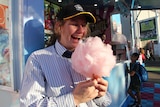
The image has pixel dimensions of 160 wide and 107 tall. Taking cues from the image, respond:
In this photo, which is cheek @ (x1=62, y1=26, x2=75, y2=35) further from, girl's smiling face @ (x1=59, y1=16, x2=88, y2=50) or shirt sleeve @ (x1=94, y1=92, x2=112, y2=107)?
shirt sleeve @ (x1=94, y1=92, x2=112, y2=107)

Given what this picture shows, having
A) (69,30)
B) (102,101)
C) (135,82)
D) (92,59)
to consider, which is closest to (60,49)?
(69,30)

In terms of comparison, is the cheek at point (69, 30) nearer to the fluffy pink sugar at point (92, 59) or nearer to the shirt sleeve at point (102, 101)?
the fluffy pink sugar at point (92, 59)

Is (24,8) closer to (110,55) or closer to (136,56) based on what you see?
(110,55)

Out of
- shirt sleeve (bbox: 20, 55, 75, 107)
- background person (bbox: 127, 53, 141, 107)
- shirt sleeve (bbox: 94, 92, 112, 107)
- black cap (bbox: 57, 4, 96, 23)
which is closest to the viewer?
shirt sleeve (bbox: 20, 55, 75, 107)

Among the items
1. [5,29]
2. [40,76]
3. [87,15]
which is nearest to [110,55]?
[87,15]

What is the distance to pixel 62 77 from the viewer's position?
3.58 feet

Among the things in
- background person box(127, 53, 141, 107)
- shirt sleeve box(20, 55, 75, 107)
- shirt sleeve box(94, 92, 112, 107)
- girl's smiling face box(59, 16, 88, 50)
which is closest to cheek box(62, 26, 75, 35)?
girl's smiling face box(59, 16, 88, 50)

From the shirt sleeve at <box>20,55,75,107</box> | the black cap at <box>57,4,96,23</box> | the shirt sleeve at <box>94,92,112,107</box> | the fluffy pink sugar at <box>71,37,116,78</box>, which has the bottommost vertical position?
the shirt sleeve at <box>94,92,112,107</box>

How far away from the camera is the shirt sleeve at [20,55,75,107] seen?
3.20 ft

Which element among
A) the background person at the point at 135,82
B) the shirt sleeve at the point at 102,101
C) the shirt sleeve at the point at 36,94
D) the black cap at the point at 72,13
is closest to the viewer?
the shirt sleeve at the point at 36,94

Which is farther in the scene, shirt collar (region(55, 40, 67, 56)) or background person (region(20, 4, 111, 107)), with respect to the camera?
shirt collar (region(55, 40, 67, 56))

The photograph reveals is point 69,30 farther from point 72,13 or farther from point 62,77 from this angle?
point 62,77

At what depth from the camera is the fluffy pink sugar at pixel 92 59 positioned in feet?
3.21

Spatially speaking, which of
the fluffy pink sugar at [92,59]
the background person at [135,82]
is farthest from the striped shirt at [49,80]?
the background person at [135,82]
